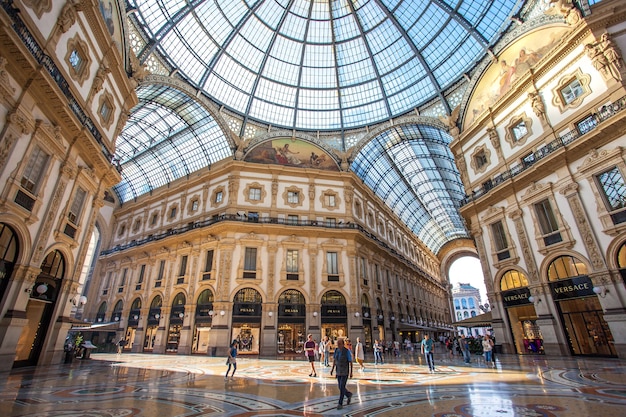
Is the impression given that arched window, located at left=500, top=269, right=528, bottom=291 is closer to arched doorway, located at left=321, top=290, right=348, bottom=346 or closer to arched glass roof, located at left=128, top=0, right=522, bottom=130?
arched doorway, located at left=321, top=290, right=348, bottom=346

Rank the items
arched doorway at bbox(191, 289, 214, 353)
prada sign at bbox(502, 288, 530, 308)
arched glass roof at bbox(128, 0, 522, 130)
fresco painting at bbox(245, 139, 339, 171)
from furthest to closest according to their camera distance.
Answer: fresco painting at bbox(245, 139, 339, 171), arched doorway at bbox(191, 289, 214, 353), arched glass roof at bbox(128, 0, 522, 130), prada sign at bbox(502, 288, 530, 308)

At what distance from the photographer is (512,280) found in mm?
21812

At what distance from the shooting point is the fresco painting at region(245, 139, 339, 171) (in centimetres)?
3316

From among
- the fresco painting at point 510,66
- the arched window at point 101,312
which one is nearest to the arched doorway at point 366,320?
the fresco painting at point 510,66

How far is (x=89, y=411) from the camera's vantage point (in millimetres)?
6277

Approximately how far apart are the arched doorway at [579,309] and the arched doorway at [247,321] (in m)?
21.8

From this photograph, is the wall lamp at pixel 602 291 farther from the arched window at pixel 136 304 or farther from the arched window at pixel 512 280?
the arched window at pixel 136 304

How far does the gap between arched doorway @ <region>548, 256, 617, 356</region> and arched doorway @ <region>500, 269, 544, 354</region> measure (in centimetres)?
208

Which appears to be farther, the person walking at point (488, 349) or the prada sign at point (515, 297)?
the prada sign at point (515, 297)

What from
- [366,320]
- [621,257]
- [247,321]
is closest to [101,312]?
[247,321]

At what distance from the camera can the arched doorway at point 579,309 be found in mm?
17266

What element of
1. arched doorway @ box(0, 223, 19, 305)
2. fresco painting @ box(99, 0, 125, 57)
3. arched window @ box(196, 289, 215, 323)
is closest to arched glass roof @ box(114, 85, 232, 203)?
fresco painting @ box(99, 0, 125, 57)

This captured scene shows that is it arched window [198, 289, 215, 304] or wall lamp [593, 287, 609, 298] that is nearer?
wall lamp [593, 287, 609, 298]

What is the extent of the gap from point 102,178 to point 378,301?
27833 mm
